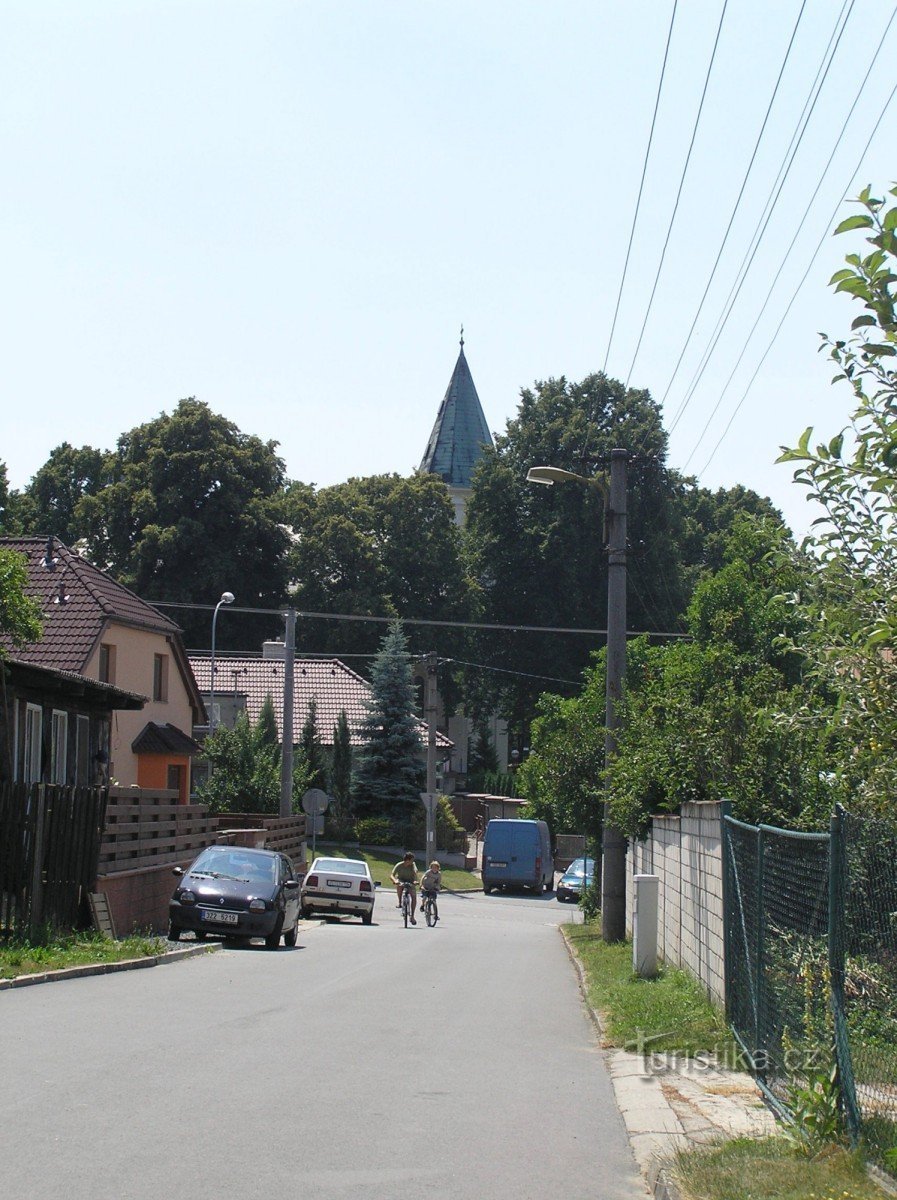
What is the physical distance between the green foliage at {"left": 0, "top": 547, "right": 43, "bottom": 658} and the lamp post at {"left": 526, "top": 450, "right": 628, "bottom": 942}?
25.1ft

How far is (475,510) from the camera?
6431 cm

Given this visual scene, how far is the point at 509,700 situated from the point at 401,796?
8216 mm

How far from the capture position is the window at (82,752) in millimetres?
25609

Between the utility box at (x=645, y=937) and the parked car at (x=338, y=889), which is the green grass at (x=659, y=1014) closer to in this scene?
the utility box at (x=645, y=937)

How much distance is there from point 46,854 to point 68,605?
19.9 m

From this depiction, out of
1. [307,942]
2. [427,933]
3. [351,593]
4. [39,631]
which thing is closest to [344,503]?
[351,593]

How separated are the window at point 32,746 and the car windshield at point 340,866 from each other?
31.2 ft

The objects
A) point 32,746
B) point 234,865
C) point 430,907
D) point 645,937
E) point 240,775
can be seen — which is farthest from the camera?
point 240,775

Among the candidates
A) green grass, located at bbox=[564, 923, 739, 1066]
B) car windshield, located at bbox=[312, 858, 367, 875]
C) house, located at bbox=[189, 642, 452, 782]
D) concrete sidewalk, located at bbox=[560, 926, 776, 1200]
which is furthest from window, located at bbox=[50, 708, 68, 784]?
house, located at bbox=[189, 642, 452, 782]

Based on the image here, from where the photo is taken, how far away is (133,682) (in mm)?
39375

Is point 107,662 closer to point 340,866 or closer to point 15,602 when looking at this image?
point 340,866

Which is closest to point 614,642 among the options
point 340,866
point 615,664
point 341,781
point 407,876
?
point 615,664

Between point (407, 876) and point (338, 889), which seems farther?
point (407, 876)

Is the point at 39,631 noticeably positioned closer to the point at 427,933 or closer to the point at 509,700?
the point at 427,933
